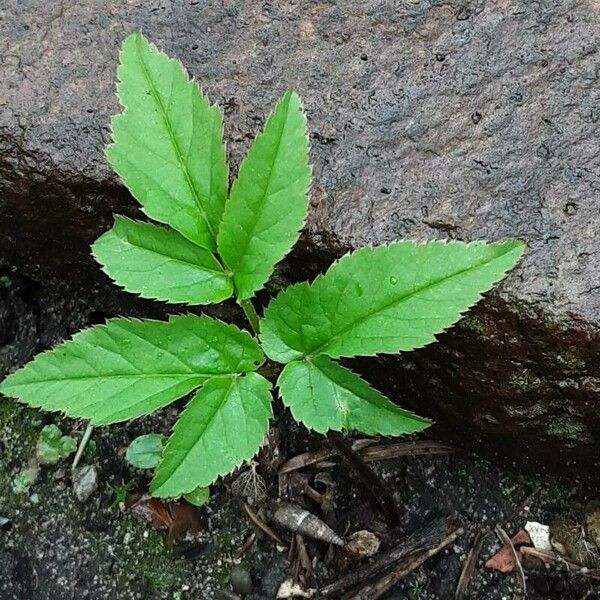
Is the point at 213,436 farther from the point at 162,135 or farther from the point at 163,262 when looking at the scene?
the point at 162,135

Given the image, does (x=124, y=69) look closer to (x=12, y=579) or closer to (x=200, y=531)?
(x=200, y=531)

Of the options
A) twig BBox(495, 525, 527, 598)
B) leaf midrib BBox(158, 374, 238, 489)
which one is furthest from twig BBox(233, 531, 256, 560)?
leaf midrib BBox(158, 374, 238, 489)

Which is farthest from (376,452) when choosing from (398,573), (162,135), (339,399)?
(162,135)

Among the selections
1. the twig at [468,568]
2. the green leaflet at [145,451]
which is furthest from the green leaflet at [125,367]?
the twig at [468,568]

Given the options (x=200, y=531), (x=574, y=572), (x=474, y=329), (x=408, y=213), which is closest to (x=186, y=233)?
(x=408, y=213)

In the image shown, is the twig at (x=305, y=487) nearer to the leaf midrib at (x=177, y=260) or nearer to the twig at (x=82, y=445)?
the twig at (x=82, y=445)

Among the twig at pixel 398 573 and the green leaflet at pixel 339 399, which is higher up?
the green leaflet at pixel 339 399
